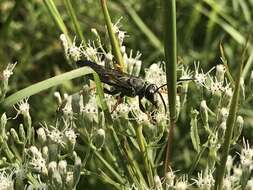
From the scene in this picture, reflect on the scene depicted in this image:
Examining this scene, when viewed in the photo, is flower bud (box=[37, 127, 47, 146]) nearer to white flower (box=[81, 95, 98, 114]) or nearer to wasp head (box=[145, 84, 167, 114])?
white flower (box=[81, 95, 98, 114])

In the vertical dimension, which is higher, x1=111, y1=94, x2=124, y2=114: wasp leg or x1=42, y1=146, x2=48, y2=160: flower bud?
x1=111, y1=94, x2=124, y2=114: wasp leg

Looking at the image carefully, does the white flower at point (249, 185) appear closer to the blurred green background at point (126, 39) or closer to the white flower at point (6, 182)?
the white flower at point (6, 182)

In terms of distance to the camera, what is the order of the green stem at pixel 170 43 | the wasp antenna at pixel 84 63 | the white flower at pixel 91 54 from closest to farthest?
1. the green stem at pixel 170 43
2. the wasp antenna at pixel 84 63
3. the white flower at pixel 91 54

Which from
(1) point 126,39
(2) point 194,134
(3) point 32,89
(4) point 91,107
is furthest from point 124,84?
(1) point 126,39

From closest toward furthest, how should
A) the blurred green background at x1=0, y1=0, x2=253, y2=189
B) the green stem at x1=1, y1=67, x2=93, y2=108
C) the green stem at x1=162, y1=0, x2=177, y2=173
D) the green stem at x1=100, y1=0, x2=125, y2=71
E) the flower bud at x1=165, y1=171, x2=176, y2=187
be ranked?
the green stem at x1=162, y1=0, x2=177, y2=173
the green stem at x1=1, y1=67, x2=93, y2=108
the green stem at x1=100, y1=0, x2=125, y2=71
the flower bud at x1=165, y1=171, x2=176, y2=187
the blurred green background at x1=0, y1=0, x2=253, y2=189

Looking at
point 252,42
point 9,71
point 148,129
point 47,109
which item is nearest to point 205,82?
point 148,129

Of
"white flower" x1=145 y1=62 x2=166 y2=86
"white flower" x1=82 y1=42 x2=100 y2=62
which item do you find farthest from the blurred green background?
"white flower" x1=82 y1=42 x2=100 y2=62

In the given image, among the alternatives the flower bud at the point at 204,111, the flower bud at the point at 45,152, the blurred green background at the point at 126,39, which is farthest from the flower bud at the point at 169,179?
the blurred green background at the point at 126,39
